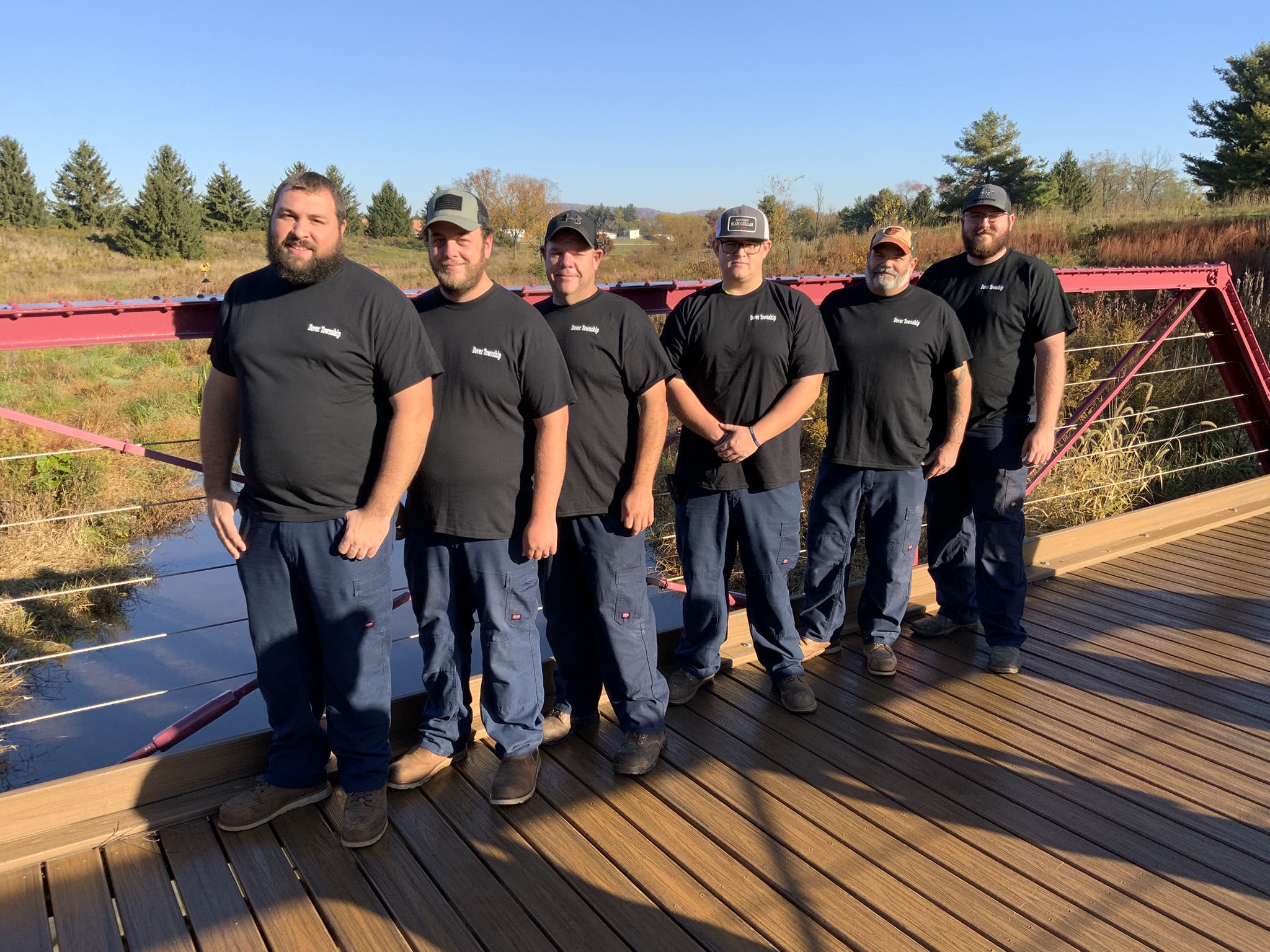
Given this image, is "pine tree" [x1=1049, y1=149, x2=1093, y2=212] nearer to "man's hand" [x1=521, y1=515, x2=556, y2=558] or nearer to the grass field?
the grass field

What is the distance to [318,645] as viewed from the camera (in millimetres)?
2287

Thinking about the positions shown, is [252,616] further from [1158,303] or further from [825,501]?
[1158,303]

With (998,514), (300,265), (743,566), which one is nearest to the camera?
(300,265)

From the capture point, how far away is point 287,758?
2266 millimetres

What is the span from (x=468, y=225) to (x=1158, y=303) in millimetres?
11508

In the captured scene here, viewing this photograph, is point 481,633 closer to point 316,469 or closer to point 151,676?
point 316,469

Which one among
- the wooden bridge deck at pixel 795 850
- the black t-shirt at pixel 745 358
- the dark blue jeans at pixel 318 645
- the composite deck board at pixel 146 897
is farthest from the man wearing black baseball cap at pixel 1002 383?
the composite deck board at pixel 146 897

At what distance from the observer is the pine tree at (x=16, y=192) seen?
116ft

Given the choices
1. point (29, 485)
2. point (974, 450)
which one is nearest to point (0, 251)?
point (29, 485)

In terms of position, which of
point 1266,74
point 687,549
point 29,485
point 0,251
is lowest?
point 29,485

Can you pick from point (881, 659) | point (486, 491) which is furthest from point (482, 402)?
point (881, 659)

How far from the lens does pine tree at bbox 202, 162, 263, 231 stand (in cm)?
3634

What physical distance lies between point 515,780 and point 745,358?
4.37 ft

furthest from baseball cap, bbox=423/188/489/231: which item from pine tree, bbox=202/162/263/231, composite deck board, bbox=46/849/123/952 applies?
pine tree, bbox=202/162/263/231
